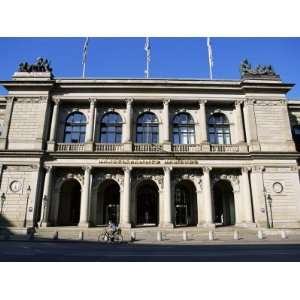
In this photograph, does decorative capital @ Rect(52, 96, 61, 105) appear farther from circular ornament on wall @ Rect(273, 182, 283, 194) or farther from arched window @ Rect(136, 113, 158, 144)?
circular ornament on wall @ Rect(273, 182, 283, 194)

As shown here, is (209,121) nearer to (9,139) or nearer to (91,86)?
(91,86)

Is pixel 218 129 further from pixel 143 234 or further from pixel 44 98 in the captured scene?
pixel 44 98

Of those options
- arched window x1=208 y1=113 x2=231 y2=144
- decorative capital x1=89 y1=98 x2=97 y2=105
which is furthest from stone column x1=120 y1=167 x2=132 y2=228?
arched window x1=208 y1=113 x2=231 y2=144

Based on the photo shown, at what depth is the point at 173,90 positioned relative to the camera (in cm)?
3162

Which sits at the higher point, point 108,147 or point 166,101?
point 166,101

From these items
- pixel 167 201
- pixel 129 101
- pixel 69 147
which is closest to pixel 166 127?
pixel 129 101

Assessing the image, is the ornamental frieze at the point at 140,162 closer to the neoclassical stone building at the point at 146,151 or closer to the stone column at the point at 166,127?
the neoclassical stone building at the point at 146,151

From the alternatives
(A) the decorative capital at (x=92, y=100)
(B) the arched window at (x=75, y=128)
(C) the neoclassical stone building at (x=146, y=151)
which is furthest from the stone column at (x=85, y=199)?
(A) the decorative capital at (x=92, y=100)

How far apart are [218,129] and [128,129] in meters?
11.0

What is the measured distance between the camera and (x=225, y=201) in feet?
108

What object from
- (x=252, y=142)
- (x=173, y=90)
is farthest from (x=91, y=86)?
(x=252, y=142)

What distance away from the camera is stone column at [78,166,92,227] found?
1064 inches

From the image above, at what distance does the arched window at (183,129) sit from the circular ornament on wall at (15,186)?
17731mm

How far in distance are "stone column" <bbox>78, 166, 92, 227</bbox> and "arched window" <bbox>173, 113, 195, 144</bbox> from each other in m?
10.8
